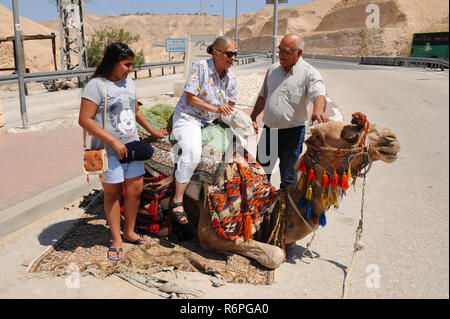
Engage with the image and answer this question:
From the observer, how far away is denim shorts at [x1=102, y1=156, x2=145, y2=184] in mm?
3594

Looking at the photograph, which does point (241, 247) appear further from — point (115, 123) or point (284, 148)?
point (115, 123)

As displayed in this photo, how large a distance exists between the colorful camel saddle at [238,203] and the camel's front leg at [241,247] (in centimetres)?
10

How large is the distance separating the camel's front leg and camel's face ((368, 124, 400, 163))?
1.23 metres

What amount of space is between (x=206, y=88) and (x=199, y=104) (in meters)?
0.18

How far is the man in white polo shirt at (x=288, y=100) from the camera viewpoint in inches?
162

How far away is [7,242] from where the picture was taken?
170 inches

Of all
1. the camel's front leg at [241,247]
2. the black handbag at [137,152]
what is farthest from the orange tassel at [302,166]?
the black handbag at [137,152]

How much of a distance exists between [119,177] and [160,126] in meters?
1.03

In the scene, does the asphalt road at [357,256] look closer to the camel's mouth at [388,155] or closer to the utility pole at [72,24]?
the camel's mouth at [388,155]

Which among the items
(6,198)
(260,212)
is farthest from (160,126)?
(6,198)

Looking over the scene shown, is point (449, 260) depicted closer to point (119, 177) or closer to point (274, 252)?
point (274, 252)

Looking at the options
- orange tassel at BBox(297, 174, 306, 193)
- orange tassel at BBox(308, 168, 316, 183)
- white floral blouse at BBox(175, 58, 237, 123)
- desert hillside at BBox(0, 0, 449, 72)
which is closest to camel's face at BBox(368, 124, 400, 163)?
orange tassel at BBox(308, 168, 316, 183)
